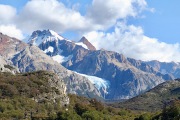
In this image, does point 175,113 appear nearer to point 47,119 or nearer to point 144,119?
point 144,119

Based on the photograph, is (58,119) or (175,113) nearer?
(175,113)

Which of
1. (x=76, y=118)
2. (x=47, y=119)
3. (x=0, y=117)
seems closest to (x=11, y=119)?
(x=0, y=117)

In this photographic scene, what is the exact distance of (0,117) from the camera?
200m

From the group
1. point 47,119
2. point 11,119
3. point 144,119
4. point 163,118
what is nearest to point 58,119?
point 47,119

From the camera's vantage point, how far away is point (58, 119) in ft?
652

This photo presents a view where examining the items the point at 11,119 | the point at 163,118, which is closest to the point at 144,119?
the point at 163,118

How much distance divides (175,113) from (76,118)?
59.9 metres

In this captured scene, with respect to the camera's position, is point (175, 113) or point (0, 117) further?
point (0, 117)

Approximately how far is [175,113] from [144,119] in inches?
1608

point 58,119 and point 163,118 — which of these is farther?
point 58,119

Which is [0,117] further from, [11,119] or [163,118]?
[163,118]

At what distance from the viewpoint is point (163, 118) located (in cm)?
15988

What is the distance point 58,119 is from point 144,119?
45.6 metres

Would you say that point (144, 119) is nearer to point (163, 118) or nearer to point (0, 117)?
point (163, 118)
